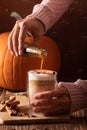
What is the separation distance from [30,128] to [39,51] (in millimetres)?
253

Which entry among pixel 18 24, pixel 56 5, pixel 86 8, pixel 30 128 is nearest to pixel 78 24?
pixel 86 8

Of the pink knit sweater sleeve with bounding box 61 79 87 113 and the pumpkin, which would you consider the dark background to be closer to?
the pumpkin

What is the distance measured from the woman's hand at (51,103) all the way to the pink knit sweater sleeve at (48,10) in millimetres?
324

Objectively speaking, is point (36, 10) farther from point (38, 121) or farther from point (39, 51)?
point (38, 121)

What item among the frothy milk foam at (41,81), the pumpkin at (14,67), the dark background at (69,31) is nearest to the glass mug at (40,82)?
the frothy milk foam at (41,81)

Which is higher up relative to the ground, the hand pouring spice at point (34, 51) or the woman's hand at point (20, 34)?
the woman's hand at point (20, 34)

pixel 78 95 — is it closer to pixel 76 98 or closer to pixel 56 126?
pixel 76 98

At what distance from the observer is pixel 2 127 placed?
42.6 inches

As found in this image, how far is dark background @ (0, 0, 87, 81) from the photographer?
184 centimetres

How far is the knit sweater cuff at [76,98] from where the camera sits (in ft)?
3.84

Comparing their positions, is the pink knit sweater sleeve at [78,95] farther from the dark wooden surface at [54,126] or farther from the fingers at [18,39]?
the fingers at [18,39]

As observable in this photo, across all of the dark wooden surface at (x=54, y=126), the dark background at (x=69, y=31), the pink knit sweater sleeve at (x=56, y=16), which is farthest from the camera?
the dark background at (x=69, y=31)

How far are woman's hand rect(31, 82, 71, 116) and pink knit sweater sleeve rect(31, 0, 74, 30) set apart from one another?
0.32 meters

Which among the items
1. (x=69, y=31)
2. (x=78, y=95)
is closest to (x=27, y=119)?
(x=78, y=95)
